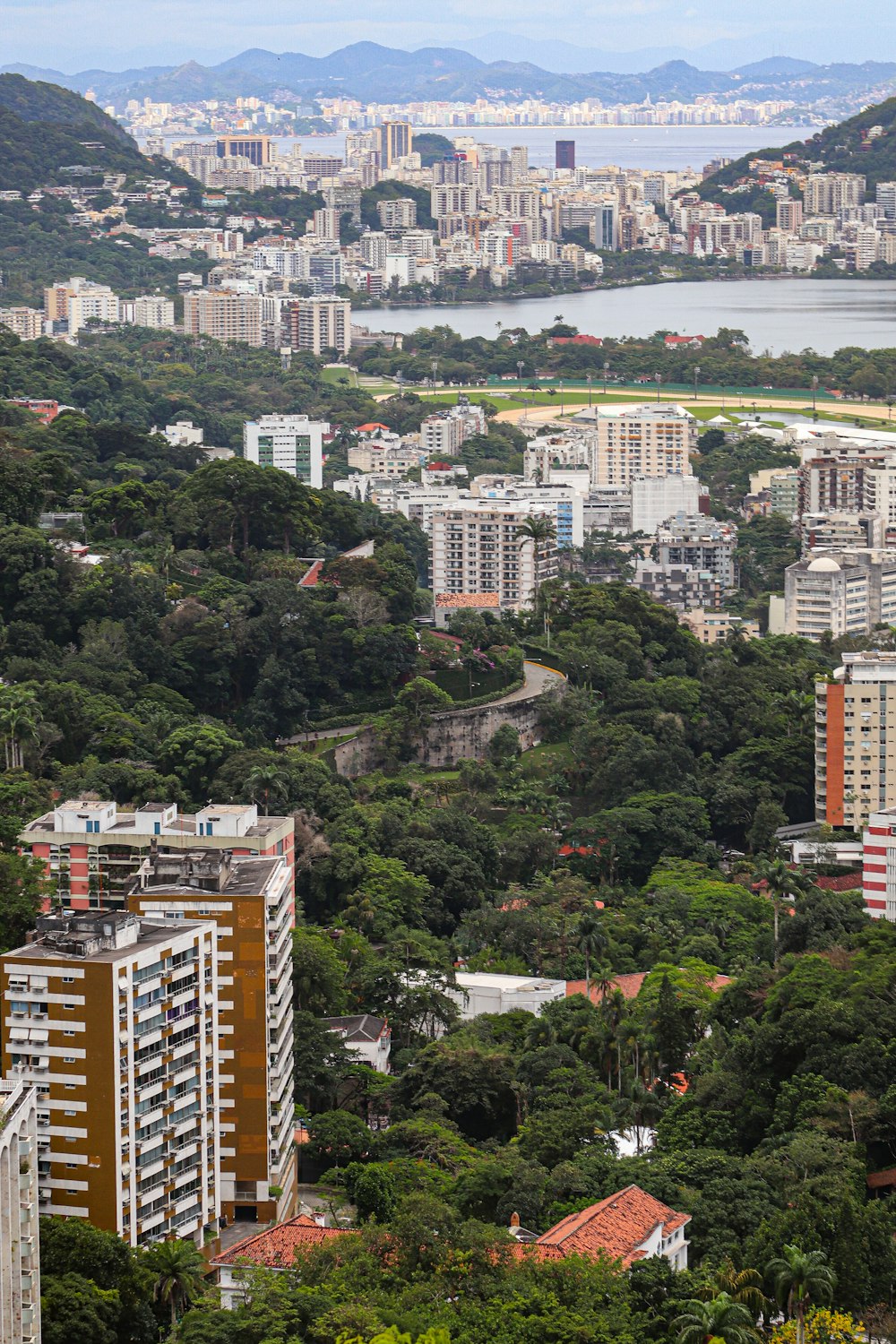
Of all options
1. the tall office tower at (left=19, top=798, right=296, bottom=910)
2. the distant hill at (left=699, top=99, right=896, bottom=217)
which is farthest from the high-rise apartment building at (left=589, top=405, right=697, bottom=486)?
the distant hill at (left=699, top=99, right=896, bottom=217)

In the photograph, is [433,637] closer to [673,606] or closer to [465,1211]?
[673,606]

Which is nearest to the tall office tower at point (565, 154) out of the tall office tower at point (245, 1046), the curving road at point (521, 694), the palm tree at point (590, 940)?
the curving road at point (521, 694)

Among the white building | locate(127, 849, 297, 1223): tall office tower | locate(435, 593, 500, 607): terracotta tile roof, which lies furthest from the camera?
locate(435, 593, 500, 607): terracotta tile roof

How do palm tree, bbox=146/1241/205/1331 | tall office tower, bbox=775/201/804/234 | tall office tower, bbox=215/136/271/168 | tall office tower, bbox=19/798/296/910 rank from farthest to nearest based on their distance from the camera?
tall office tower, bbox=215/136/271/168 < tall office tower, bbox=775/201/804/234 < tall office tower, bbox=19/798/296/910 < palm tree, bbox=146/1241/205/1331

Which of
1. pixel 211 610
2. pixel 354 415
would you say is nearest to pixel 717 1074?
pixel 211 610

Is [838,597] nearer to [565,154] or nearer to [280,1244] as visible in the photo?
[280,1244]

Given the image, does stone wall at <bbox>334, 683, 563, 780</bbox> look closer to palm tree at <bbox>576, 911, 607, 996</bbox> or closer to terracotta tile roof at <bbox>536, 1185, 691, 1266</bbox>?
palm tree at <bbox>576, 911, 607, 996</bbox>

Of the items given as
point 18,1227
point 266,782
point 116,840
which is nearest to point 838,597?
point 266,782
